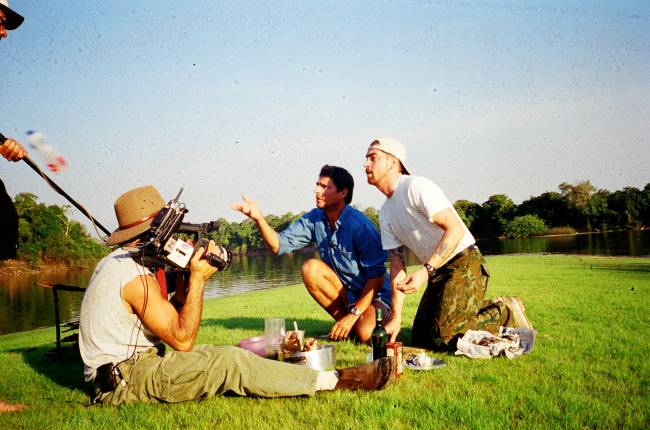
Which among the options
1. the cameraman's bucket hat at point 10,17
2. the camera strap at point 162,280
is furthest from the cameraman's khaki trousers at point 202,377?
the cameraman's bucket hat at point 10,17

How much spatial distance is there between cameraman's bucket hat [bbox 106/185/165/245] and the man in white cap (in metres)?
2.65

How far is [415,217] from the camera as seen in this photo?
17.2 feet

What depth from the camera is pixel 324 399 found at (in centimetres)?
358

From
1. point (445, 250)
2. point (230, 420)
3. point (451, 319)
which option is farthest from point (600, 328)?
point (230, 420)

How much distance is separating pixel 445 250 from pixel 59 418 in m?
3.70

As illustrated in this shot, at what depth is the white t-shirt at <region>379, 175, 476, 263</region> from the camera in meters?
4.96

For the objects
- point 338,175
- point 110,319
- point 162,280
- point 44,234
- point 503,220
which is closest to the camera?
point 110,319

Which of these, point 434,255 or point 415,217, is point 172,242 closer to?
point 434,255

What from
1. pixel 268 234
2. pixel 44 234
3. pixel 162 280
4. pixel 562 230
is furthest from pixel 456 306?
pixel 562 230

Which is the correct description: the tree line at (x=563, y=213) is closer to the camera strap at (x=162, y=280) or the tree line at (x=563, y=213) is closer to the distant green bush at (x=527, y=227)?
the distant green bush at (x=527, y=227)

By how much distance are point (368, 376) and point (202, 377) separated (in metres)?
1.32

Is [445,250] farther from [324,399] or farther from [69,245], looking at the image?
[69,245]

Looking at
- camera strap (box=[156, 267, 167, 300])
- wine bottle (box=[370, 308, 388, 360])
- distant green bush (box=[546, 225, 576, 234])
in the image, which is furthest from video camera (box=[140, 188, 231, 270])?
distant green bush (box=[546, 225, 576, 234])

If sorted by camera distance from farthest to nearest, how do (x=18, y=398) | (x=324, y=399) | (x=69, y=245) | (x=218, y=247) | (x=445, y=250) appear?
(x=69, y=245), (x=445, y=250), (x=18, y=398), (x=218, y=247), (x=324, y=399)
